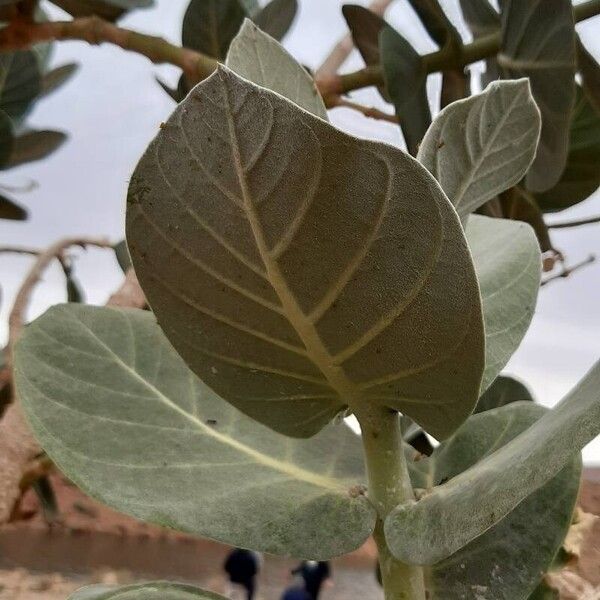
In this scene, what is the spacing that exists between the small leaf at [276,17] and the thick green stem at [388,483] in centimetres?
49

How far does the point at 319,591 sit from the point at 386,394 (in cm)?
78

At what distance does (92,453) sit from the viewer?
24 cm

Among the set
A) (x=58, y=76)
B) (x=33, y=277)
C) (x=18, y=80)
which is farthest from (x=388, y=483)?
(x=58, y=76)

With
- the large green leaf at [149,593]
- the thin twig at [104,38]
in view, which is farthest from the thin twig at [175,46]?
the large green leaf at [149,593]

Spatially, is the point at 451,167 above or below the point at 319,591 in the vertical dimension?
above

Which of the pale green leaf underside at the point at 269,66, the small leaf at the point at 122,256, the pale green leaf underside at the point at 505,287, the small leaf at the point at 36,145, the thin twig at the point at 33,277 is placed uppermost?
the pale green leaf underside at the point at 269,66

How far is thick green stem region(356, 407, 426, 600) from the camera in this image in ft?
0.72

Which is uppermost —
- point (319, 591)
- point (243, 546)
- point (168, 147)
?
point (168, 147)

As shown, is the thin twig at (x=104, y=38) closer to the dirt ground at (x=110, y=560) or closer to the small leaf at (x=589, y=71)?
the small leaf at (x=589, y=71)

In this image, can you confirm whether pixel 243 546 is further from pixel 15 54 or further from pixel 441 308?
pixel 15 54

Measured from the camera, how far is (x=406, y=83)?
46cm

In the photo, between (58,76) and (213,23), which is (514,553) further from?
(58,76)

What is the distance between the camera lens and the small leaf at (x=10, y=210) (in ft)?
2.48

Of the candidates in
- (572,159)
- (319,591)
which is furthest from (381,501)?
(319,591)
